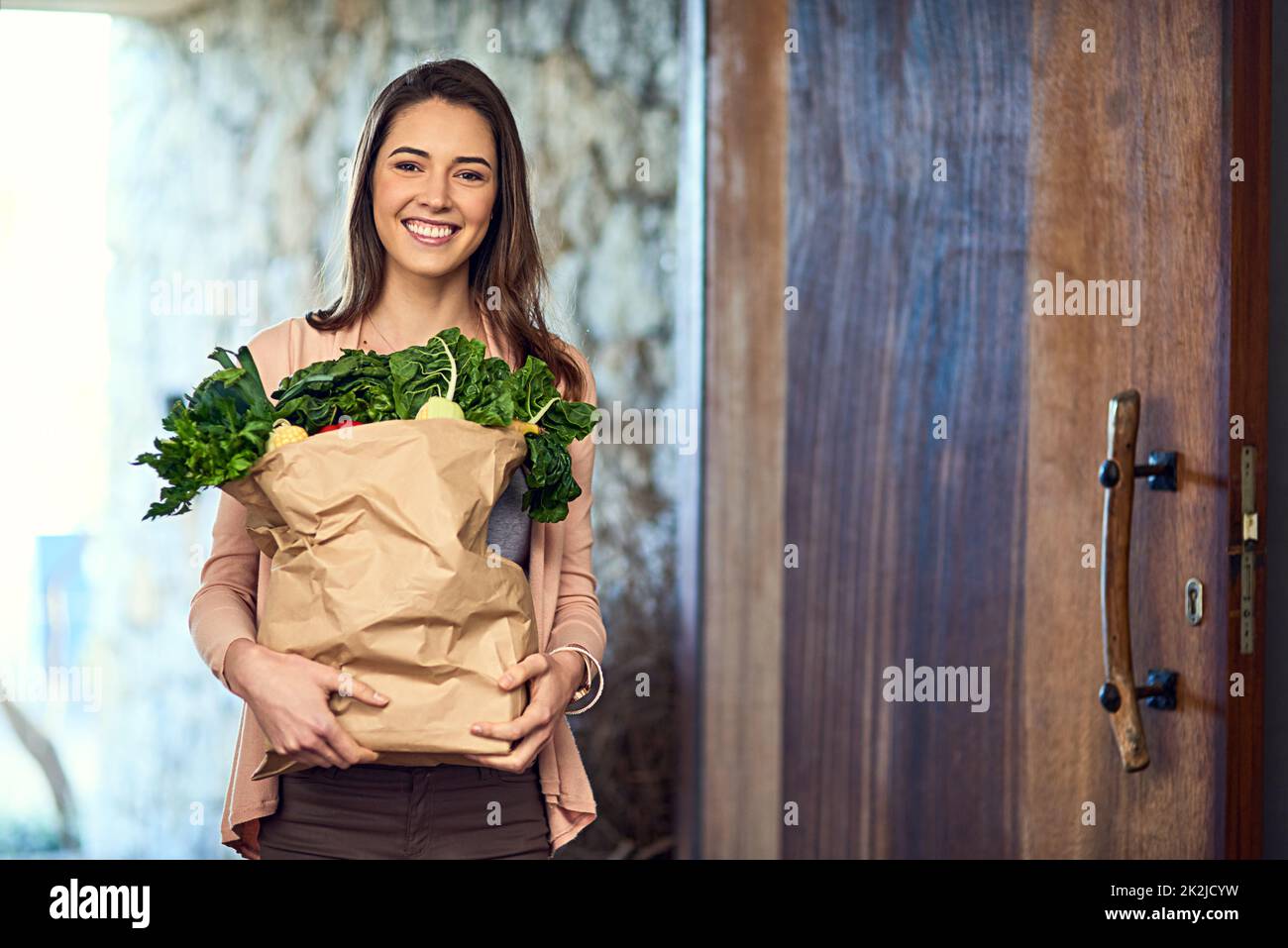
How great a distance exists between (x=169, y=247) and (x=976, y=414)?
2.04 m

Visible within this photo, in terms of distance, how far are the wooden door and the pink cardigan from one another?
23.3 inches

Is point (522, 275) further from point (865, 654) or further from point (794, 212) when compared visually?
point (865, 654)

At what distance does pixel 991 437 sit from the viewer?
5.43ft

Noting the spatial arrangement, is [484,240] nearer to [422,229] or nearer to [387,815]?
[422,229]

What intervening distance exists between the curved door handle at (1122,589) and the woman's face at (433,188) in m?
0.84

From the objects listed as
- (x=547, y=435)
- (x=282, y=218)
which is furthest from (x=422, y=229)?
(x=282, y=218)

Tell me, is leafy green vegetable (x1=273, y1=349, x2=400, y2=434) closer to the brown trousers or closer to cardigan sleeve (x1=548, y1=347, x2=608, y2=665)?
cardigan sleeve (x1=548, y1=347, x2=608, y2=665)

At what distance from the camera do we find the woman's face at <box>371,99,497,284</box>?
1.18 metres

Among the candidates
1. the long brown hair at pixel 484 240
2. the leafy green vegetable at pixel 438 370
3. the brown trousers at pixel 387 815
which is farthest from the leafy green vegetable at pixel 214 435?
the brown trousers at pixel 387 815

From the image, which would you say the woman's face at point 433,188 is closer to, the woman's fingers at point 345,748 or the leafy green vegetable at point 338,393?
the leafy green vegetable at point 338,393

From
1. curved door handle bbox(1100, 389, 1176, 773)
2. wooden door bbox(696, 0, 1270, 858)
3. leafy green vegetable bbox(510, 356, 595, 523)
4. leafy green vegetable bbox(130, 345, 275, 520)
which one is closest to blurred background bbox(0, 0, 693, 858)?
wooden door bbox(696, 0, 1270, 858)

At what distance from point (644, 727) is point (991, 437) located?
58.6 inches

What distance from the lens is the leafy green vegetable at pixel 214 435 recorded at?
99cm

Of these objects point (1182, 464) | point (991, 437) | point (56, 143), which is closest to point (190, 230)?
point (56, 143)
